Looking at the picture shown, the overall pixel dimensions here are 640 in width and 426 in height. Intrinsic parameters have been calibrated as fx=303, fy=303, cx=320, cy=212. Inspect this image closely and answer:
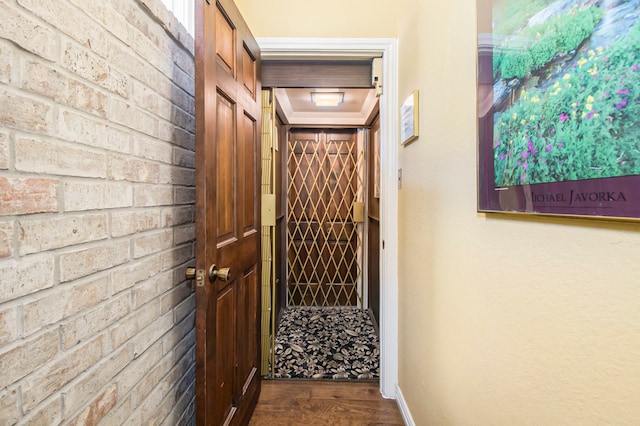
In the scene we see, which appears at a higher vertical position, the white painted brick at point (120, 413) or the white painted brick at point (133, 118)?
the white painted brick at point (133, 118)

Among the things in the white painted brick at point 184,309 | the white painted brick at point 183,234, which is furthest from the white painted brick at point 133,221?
the white painted brick at point 184,309

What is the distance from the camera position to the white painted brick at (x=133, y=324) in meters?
0.77

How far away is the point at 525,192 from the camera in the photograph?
25.9 inches

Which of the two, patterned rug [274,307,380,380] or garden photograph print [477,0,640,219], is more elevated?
garden photograph print [477,0,640,219]

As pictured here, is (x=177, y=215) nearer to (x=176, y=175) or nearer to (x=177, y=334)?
(x=176, y=175)

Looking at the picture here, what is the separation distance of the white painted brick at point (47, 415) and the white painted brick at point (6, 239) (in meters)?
0.29

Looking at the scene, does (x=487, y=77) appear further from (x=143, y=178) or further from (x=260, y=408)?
(x=260, y=408)

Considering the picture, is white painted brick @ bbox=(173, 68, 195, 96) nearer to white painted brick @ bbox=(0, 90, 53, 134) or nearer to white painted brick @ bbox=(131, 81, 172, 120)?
white painted brick @ bbox=(131, 81, 172, 120)

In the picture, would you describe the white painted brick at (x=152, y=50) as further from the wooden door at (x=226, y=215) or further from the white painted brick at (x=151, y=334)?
the white painted brick at (x=151, y=334)

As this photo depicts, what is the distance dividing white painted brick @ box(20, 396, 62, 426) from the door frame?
1483 mm

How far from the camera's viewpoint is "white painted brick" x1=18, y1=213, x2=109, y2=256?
0.55 metres

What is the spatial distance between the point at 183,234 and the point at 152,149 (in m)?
0.34

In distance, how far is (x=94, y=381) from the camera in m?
0.69

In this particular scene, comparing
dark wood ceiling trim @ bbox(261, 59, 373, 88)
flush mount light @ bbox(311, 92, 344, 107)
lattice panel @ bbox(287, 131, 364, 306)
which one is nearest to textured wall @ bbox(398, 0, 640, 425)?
dark wood ceiling trim @ bbox(261, 59, 373, 88)
